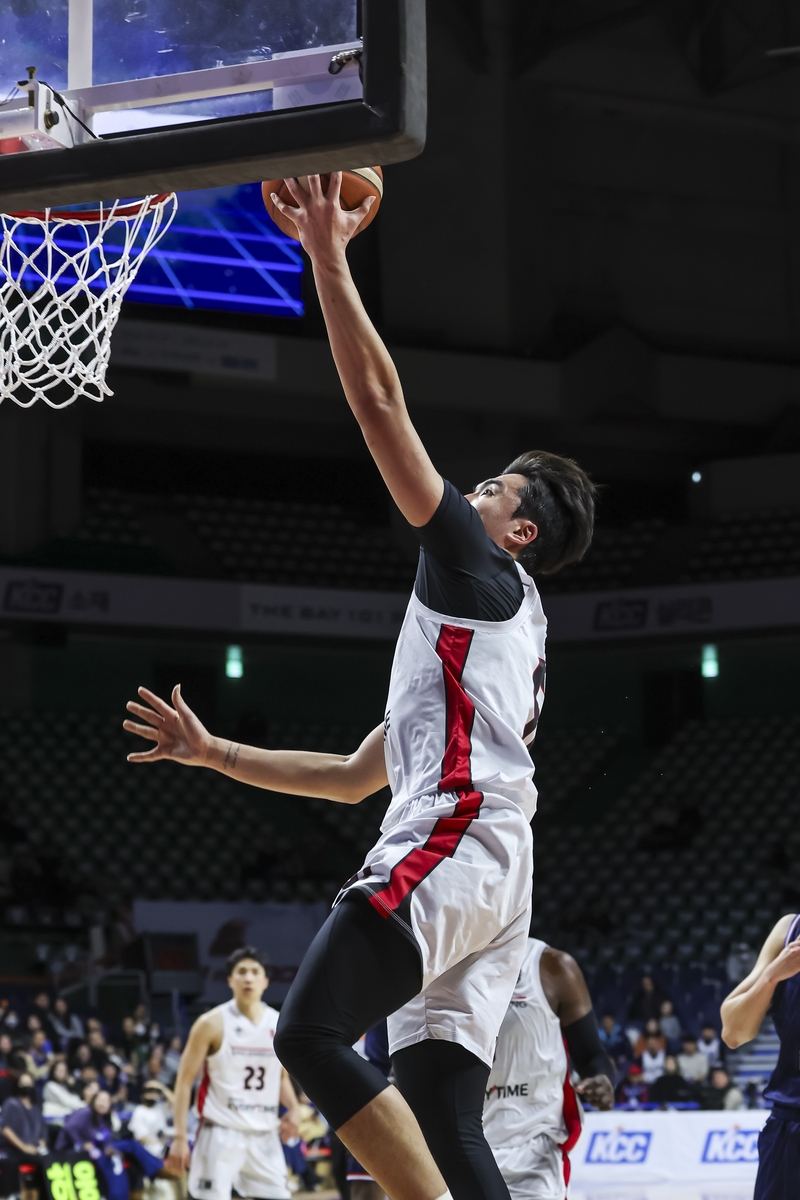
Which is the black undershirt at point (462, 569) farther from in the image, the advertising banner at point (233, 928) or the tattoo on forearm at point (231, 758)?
the advertising banner at point (233, 928)

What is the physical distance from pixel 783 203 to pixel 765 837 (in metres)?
9.06

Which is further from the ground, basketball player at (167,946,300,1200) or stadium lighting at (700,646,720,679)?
stadium lighting at (700,646,720,679)

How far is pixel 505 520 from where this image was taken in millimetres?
3461

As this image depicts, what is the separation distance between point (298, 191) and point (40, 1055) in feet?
37.6

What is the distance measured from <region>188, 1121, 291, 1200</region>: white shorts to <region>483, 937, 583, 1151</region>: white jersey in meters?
3.46

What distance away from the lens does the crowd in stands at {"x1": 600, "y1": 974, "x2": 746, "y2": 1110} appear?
13.2 meters

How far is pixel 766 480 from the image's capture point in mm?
19781

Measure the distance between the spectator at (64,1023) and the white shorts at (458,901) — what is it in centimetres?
1168

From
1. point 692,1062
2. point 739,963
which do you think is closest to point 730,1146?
point 692,1062

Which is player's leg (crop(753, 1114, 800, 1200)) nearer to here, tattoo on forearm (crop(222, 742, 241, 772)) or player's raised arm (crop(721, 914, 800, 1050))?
player's raised arm (crop(721, 914, 800, 1050))

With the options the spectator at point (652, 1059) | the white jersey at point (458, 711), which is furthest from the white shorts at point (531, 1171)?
the spectator at point (652, 1059)

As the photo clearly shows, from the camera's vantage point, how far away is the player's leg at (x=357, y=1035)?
263 cm

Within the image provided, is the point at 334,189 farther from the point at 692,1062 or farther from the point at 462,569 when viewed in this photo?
the point at 692,1062

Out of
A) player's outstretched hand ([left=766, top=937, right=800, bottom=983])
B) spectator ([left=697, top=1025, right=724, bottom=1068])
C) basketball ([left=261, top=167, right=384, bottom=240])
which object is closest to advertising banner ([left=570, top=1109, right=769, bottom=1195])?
spectator ([left=697, top=1025, right=724, bottom=1068])
